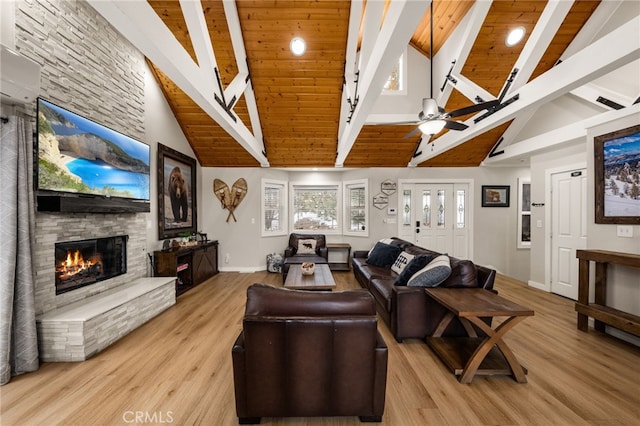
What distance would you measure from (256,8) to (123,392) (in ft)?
14.4

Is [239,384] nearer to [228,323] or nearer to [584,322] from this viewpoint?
[228,323]

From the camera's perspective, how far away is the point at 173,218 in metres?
4.76

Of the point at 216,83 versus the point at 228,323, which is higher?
the point at 216,83

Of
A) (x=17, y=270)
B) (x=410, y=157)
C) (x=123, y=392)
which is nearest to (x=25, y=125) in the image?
(x=17, y=270)

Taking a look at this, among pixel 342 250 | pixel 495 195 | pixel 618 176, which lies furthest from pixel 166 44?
pixel 495 195

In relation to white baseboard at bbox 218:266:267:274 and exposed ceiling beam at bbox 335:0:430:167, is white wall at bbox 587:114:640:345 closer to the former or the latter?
exposed ceiling beam at bbox 335:0:430:167

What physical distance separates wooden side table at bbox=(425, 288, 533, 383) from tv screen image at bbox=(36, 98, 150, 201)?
3.82 metres

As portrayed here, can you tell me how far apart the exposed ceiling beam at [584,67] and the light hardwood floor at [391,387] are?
8.48 feet

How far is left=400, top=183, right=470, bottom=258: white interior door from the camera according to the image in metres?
6.12

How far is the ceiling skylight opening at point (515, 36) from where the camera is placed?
12.4 feet

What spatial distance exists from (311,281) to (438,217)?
4.07 m

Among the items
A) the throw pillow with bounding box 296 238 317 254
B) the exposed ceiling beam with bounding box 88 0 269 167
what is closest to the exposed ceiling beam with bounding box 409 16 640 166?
the exposed ceiling beam with bounding box 88 0 269 167

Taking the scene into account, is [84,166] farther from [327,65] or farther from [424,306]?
[424,306]

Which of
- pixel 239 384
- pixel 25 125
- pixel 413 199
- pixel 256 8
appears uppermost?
pixel 256 8
